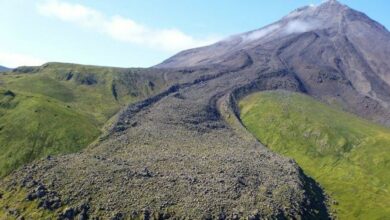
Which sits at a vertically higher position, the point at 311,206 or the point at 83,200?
the point at 83,200

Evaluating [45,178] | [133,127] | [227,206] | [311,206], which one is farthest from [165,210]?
[133,127]

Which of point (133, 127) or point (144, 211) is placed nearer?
point (144, 211)

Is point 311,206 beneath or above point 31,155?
beneath

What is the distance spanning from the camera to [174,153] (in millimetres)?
162500

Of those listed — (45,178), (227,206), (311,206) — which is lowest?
(311,206)

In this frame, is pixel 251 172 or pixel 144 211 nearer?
pixel 144 211

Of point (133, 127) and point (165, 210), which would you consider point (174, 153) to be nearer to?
point (133, 127)

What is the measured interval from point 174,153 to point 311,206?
49120 millimetres

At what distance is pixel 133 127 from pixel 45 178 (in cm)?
5745

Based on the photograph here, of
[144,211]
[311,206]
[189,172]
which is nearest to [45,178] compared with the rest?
[144,211]

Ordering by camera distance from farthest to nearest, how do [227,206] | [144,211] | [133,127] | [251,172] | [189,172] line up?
1. [133,127]
2. [251,172]
3. [189,172]
4. [227,206]
5. [144,211]

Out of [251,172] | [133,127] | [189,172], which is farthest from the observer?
[133,127]

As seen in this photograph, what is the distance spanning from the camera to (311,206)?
154000 millimetres

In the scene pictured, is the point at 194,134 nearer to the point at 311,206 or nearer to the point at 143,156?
the point at 143,156
